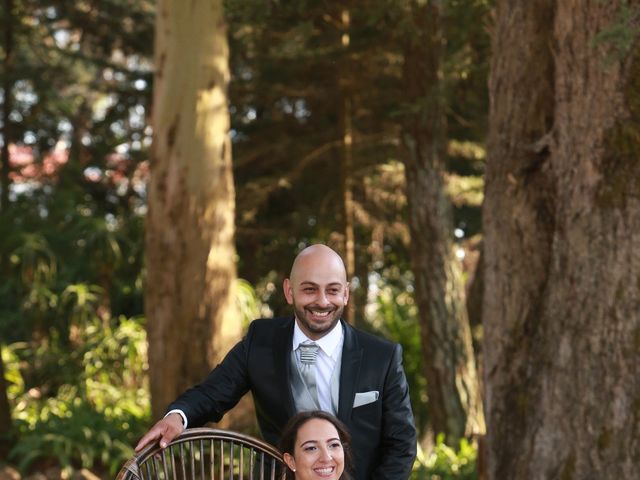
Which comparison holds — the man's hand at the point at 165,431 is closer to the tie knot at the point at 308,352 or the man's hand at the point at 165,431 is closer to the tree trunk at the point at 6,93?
the tie knot at the point at 308,352

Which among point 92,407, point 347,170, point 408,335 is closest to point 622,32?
point 92,407

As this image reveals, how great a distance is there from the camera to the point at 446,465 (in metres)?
8.20

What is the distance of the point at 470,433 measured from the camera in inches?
395

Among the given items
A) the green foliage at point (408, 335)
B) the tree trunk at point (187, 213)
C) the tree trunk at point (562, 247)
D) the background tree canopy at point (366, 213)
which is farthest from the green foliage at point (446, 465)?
the green foliage at point (408, 335)

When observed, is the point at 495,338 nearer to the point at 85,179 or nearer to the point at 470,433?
the point at 470,433

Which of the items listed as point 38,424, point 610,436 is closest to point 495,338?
point 610,436

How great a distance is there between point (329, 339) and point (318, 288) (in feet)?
0.74

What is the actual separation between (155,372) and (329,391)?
4.98 meters

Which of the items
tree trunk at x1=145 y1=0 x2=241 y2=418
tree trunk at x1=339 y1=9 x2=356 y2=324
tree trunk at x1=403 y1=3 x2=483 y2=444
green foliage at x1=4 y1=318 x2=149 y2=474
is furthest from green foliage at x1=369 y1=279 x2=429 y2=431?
tree trunk at x1=145 y1=0 x2=241 y2=418

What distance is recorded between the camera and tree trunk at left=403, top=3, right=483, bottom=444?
9.93 meters

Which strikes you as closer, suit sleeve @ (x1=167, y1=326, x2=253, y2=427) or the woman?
the woman

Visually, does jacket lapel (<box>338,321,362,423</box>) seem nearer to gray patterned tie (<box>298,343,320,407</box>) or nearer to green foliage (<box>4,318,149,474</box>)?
gray patterned tie (<box>298,343,320,407</box>)

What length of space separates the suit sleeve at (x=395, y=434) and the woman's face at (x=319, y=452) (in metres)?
0.28

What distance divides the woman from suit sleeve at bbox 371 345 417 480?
23cm
